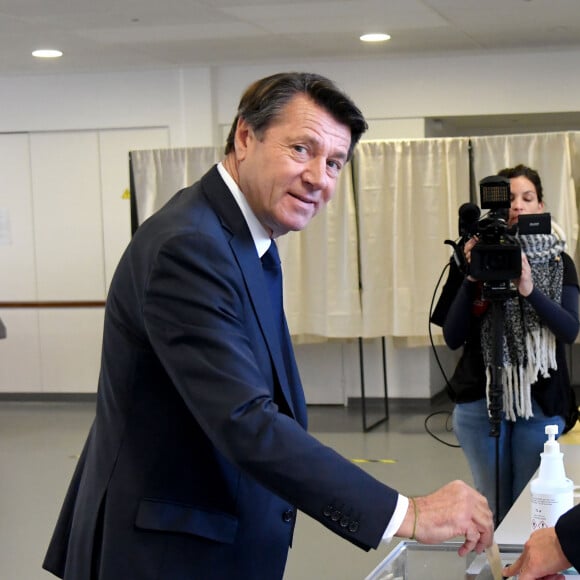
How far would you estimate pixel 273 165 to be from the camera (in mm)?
1505

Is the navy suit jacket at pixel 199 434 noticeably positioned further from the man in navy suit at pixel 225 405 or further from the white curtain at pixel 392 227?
the white curtain at pixel 392 227

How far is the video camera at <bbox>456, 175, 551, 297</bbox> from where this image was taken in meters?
2.86

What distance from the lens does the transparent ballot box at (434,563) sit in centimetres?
177

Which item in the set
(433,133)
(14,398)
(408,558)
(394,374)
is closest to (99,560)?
(408,558)

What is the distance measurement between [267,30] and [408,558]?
4.67 meters

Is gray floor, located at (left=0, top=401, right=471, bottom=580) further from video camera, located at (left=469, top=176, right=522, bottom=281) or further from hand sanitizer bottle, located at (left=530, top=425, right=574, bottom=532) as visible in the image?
hand sanitizer bottle, located at (left=530, top=425, right=574, bottom=532)

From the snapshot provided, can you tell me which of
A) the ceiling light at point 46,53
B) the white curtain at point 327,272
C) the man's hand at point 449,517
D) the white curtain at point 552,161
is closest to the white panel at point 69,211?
the ceiling light at point 46,53

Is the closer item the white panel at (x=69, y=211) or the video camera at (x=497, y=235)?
the video camera at (x=497, y=235)

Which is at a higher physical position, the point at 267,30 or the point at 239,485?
the point at 267,30

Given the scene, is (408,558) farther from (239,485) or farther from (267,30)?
(267,30)

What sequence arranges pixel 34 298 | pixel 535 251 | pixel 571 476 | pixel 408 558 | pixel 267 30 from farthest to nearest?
pixel 34 298 < pixel 267 30 < pixel 535 251 < pixel 571 476 < pixel 408 558

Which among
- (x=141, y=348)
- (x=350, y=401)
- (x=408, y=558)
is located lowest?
(x=350, y=401)

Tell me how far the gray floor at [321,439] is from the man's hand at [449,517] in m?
2.61

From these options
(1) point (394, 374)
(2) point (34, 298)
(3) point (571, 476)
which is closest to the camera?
(3) point (571, 476)
